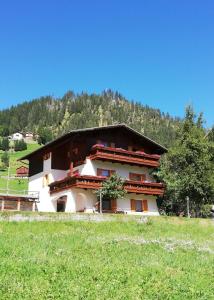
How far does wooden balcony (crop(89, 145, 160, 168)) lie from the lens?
148 feet

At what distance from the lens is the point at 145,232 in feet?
96.6

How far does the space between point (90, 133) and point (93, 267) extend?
32417 millimetres

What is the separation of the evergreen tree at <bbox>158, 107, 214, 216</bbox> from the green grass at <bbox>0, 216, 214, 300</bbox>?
18.6 meters

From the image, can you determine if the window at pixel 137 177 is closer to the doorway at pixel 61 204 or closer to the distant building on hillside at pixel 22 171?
the doorway at pixel 61 204

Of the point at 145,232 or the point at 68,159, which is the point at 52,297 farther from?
the point at 68,159

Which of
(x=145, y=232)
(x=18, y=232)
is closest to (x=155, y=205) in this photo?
(x=145, y=232)

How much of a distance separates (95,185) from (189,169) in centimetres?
1056

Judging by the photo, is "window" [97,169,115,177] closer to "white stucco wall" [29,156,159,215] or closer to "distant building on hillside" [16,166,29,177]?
"white stucco wall" [29,156,159,215]

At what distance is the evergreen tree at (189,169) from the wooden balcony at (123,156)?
1537 millimetres

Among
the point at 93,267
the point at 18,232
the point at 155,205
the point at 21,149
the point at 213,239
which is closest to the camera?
the point at 93,267

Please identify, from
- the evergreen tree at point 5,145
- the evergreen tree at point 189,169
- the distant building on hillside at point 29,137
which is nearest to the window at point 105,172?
the evergreen tree at point 189,169

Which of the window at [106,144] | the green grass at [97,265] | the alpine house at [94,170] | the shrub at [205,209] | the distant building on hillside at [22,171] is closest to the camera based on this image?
the green grass at [97,265]

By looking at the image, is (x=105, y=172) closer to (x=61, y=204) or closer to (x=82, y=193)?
(x=82, y=193)

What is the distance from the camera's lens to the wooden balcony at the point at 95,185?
42219 mm
